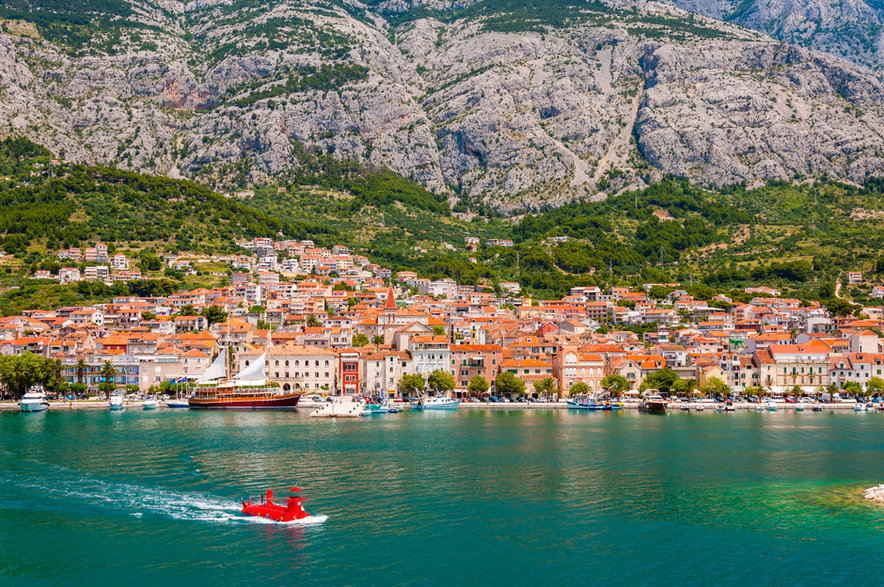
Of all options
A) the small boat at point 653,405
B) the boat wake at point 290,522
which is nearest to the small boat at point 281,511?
the boat wake at point 290,522

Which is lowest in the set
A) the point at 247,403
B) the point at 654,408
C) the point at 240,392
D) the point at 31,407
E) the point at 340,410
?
the point at 654,408

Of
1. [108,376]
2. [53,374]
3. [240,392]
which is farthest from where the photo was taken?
[108,376]

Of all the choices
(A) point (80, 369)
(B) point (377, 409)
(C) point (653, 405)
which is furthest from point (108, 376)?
(C) point (653, 405)

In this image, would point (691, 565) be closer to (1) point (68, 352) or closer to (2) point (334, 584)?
(2) point (334, 584)

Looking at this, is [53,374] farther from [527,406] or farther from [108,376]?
[527,406]

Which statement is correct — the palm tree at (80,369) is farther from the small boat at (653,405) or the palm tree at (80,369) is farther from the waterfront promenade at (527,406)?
the small boat at (653,405)

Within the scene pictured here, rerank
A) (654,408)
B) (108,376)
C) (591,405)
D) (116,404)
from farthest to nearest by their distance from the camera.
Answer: (108,376), (591,405), (654,408), (116,404)
